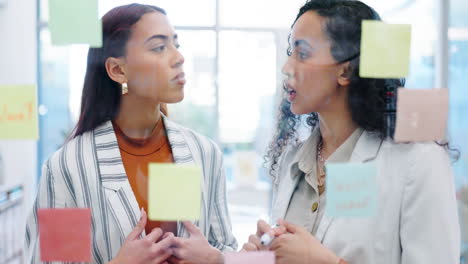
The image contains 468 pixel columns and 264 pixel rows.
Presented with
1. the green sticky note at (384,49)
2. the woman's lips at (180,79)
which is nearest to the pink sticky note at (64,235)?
the woman's lips at (180,79)

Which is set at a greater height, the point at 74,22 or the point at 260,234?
the point at 74,22

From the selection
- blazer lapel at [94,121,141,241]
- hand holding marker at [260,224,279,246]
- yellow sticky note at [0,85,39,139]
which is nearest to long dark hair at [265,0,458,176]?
hand holding marker at [260,224,279,246]

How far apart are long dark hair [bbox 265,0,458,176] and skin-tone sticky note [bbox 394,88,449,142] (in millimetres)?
19

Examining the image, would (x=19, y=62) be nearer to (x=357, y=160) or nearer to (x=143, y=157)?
(x=143, y=157)

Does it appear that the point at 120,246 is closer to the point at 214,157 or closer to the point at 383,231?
the point at 214,157

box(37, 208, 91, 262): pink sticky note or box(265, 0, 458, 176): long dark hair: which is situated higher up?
box(265, 0, 458, 176): long dark hair

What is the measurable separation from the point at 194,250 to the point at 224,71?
0.87 feet

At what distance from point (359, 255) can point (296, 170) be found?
0.52 feet

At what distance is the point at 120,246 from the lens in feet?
2.18

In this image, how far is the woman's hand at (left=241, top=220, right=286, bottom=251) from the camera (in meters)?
0.69

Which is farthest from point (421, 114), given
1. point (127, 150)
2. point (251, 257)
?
point (127, 150)

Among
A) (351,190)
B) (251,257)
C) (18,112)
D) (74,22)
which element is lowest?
(251,257)

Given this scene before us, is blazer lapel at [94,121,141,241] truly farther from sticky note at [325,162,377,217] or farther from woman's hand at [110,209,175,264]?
sticky note at [325,162,377,217]

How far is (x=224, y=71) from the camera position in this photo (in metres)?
0.69
